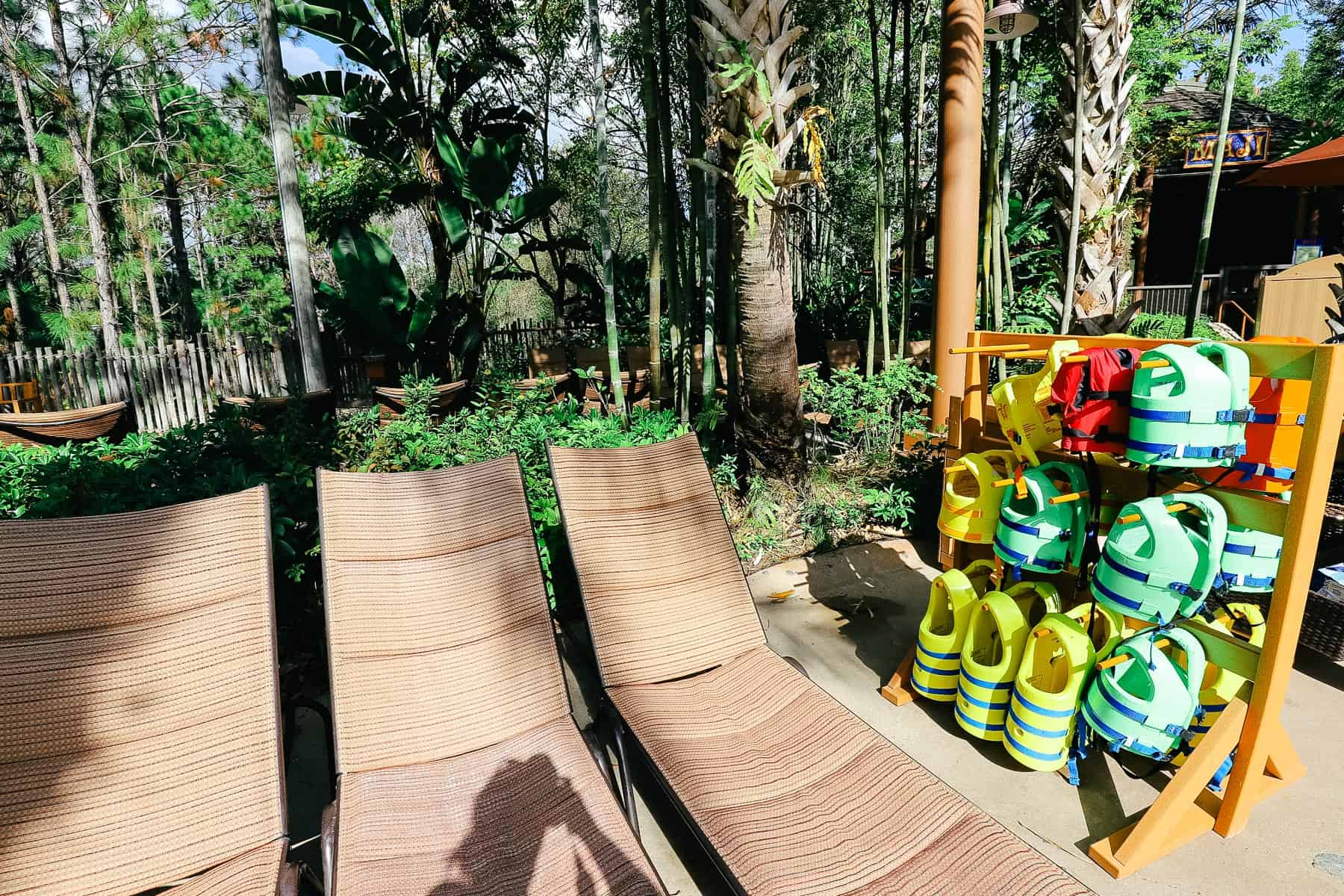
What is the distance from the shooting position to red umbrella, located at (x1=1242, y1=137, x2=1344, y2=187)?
7.41 meters

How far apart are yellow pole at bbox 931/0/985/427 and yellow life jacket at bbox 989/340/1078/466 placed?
1.80 meters

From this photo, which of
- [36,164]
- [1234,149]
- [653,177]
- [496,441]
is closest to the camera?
[496,441]

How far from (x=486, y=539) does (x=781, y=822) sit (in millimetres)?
1523

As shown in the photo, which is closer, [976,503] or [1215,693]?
[1215,693]

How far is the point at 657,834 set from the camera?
2494 mm

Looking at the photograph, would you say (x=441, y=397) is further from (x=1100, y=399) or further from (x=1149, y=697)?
(x=1149, y=697)

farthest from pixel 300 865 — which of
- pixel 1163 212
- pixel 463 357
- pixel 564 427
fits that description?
pixel 1163 212

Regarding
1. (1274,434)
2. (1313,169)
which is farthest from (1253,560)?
(1313,169)

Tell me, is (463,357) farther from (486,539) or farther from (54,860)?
(54,860)

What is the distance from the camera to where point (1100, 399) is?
2.36 metres

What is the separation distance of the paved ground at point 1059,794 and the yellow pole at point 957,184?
6.41 ft

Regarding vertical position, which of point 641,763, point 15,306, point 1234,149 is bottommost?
point 641,763

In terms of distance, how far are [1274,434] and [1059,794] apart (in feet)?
4.70

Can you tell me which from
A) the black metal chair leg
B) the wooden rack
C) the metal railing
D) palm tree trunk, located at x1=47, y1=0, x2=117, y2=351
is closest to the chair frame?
the black metal chair leg
